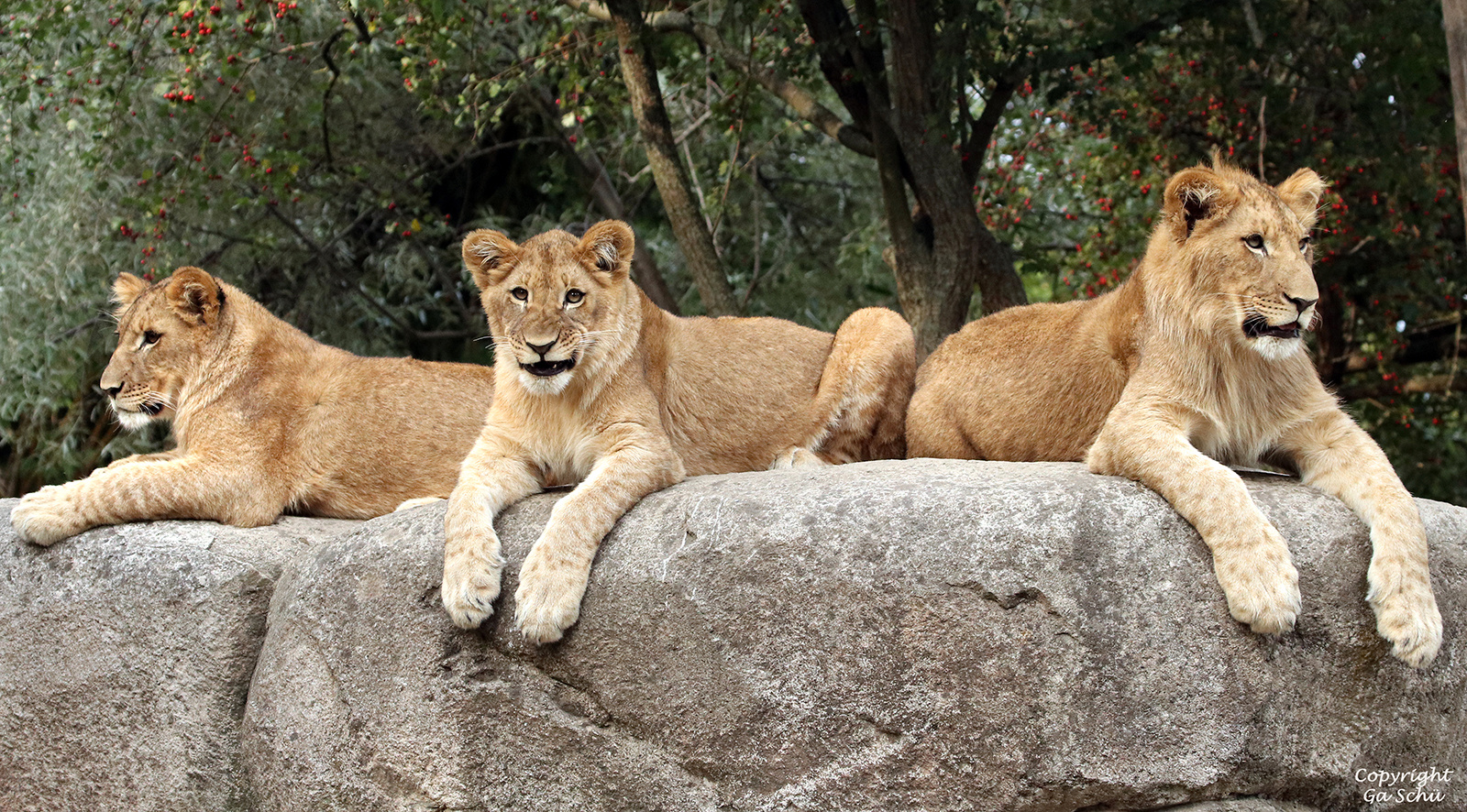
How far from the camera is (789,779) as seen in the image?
4.47 meters

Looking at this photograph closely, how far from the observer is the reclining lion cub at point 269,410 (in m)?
6.25

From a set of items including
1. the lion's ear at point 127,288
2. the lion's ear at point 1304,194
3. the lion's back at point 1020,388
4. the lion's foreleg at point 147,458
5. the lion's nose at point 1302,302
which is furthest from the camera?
the lion's ear at point 127,288

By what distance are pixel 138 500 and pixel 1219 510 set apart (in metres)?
4.36

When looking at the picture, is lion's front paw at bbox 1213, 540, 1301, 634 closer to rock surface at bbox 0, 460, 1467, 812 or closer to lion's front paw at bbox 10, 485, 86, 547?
rock surface at bbox 0, 460, 1467, 812

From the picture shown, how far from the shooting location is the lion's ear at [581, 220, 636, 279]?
18.0 ft

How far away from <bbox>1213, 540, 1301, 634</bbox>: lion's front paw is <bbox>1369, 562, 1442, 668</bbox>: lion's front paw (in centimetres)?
28

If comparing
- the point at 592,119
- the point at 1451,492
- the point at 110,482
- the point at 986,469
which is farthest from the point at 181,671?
the point at 1451,492

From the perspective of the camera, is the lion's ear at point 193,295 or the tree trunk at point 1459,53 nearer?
the tree trunk at point 1459,53

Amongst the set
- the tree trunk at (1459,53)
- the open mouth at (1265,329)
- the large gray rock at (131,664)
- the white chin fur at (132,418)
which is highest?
the tree trunk at (1459,53)

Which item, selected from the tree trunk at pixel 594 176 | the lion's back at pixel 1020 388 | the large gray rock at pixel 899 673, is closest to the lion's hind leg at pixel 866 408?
the lion's back at pixel 1020 388

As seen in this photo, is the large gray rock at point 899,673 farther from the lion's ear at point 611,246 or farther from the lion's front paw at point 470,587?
the lion's ear at point 611,246

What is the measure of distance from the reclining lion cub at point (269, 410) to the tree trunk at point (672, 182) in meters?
2.29

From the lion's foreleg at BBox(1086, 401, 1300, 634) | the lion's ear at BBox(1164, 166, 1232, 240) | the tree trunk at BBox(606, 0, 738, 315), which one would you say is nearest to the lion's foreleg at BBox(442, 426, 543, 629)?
the lion's foreleg at BBox(1086, 401, 1300, 634)

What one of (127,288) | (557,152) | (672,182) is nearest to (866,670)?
(127,288)
